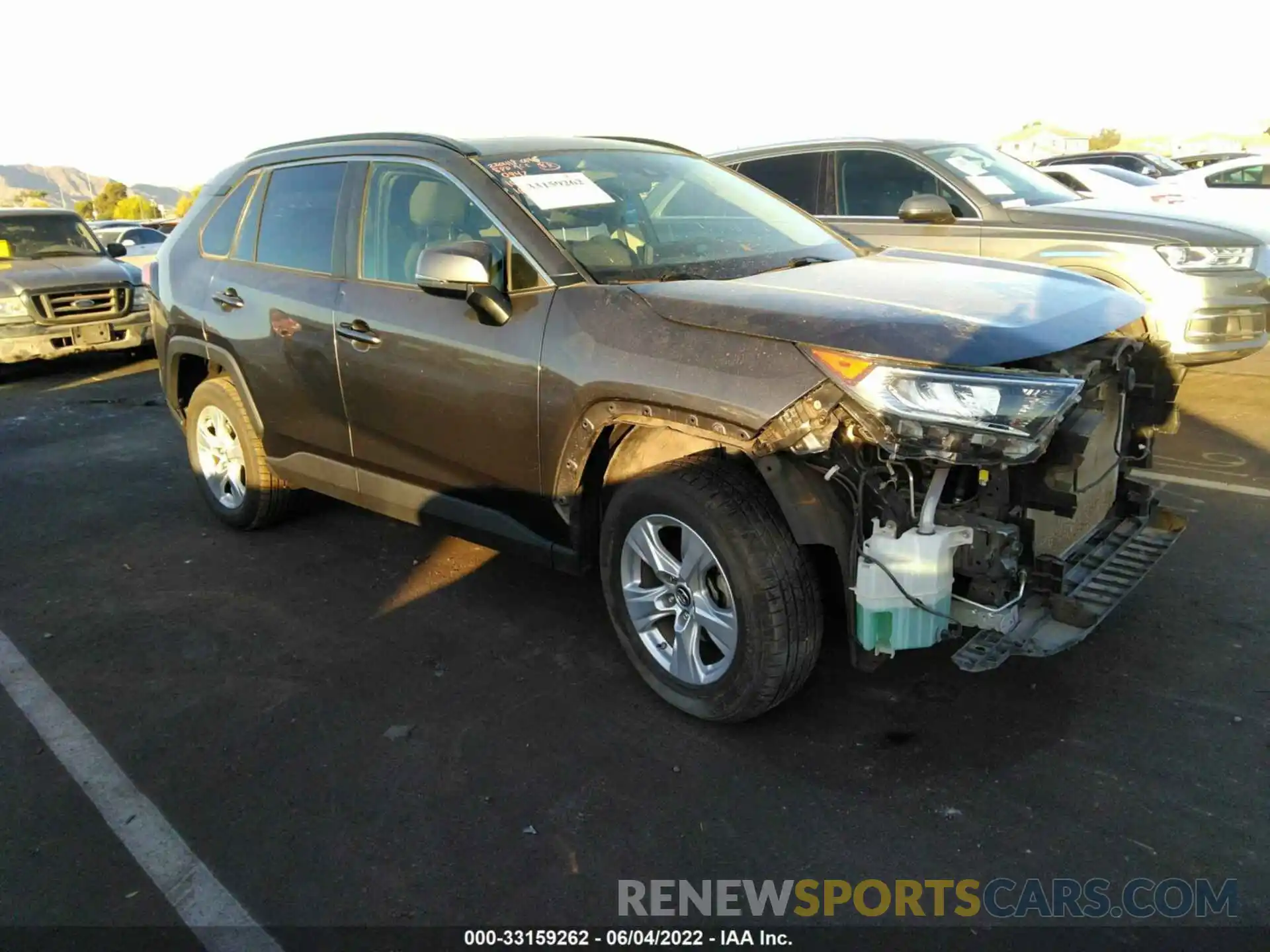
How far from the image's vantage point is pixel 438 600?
4430 mm

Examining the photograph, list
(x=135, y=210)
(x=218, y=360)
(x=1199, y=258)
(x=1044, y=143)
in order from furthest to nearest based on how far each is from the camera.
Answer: (x=135, y=210), (x=1044, y=143), (x=1199, y=258), (x=218, y=360)

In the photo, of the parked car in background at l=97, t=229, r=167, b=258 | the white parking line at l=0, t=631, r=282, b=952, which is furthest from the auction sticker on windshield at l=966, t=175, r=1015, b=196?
the parked car in background at l=97, t=229, r=167, b=258

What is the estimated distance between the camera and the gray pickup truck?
10.5m

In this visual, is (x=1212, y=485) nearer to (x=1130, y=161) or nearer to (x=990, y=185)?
(x=990, y=185)

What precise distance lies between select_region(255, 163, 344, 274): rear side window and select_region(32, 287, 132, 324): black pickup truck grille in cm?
726

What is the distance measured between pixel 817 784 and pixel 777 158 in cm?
598

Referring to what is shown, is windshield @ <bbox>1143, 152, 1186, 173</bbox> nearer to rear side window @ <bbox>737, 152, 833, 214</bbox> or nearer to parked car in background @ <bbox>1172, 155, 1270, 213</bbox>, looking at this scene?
parked car in background @ <bbox>1172, 155, 1270, 213</bbox>

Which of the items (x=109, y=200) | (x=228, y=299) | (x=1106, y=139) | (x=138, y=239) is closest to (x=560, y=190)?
(x=228, y=299)

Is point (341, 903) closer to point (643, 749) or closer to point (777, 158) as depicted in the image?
point (643, 749)

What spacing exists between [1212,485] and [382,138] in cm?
459

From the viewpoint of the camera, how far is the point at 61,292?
10.7m

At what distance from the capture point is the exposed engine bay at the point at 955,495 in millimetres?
2682

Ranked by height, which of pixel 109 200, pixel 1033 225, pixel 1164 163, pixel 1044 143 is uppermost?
pixel 1044 143

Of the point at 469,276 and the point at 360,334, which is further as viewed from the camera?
the point at 360,334
